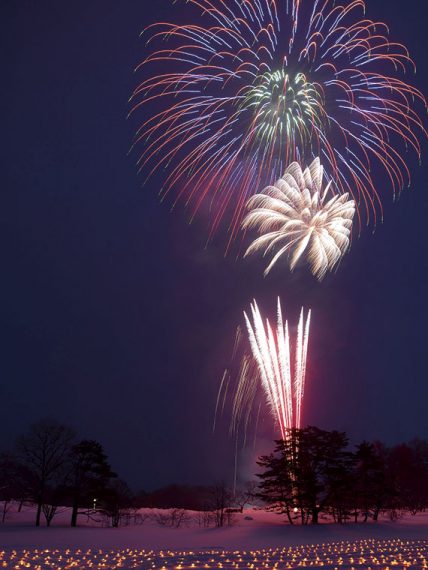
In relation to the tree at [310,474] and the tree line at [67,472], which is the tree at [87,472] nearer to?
the tree line at [67,472]

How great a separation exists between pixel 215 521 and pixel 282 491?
29.6 ft

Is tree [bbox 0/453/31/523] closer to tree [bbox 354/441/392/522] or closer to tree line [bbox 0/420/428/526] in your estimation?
tree line [bbox 0/420/428/526]

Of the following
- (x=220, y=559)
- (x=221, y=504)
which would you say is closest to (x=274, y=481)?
(x=221, y=504)

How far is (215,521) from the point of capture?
47719 mm

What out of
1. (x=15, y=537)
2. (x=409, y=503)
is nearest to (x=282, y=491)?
(x=15, y=537)

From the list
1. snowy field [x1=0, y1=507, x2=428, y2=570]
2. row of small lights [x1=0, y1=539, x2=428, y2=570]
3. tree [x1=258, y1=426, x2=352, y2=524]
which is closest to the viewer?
row of small lights [x1=0, y1=539, x2=428, y2=570]

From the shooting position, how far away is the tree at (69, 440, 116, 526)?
4619 centimetres

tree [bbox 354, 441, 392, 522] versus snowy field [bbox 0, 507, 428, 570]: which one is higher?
tree [bbox 354, 441, 392, 522]

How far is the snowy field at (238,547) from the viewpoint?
18438 millimetres

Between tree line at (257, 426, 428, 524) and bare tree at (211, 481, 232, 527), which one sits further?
bare tree at (211, 481, 232, 527)

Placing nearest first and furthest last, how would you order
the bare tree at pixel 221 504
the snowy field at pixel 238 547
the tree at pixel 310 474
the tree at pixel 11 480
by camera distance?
the snowy field at pixel 238 547
the tree at pixel 310 474
the bare tree at pixel 221 504
the tree at pixel 11 480

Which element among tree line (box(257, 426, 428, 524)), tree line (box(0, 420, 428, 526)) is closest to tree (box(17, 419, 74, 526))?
tree line (box(0, 420, 428, 526))

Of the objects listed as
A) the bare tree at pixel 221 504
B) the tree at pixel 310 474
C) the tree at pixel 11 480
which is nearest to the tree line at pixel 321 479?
the tree at pixel 310 474

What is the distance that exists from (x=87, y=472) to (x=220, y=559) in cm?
3013
